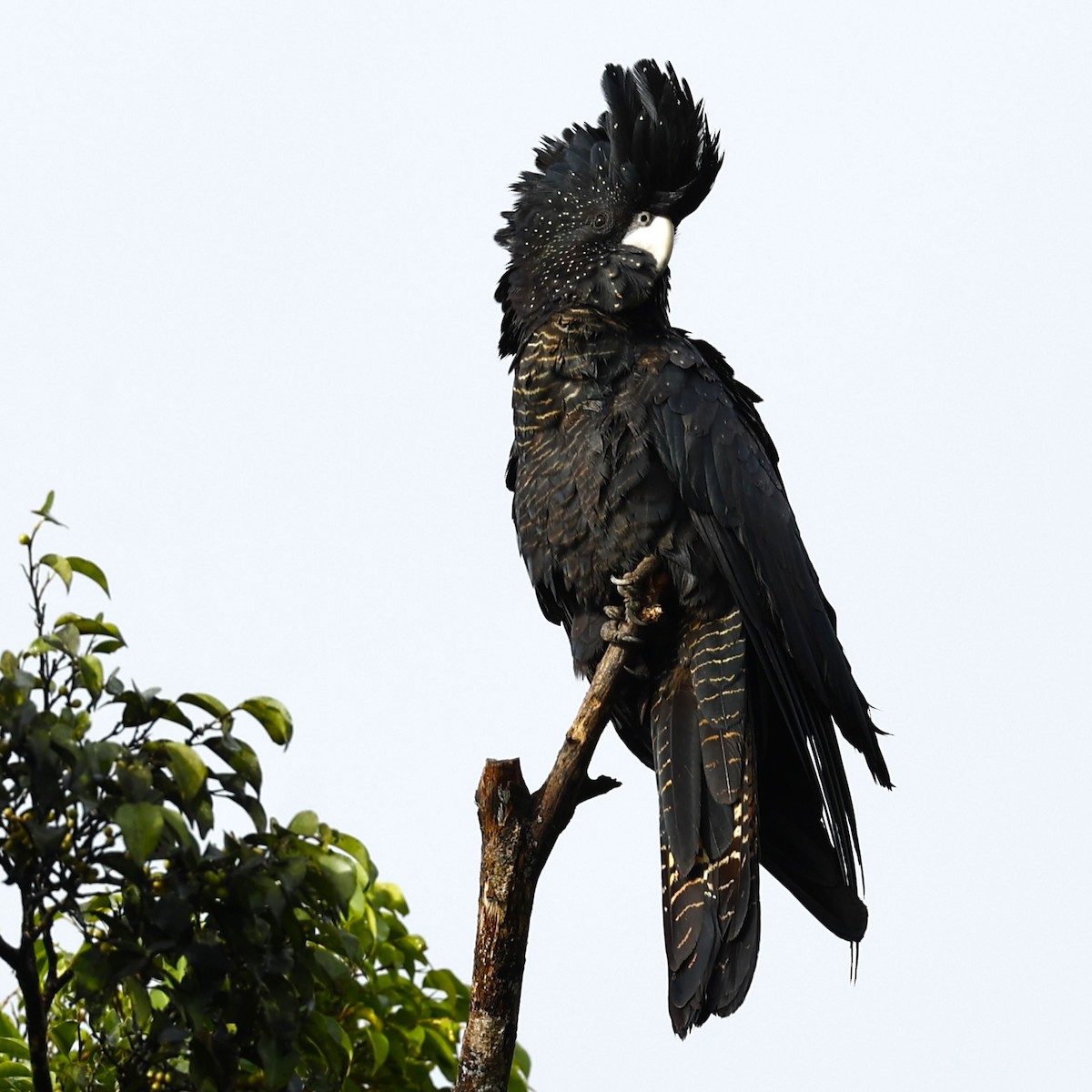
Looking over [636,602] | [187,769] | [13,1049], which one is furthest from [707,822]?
[187,769]

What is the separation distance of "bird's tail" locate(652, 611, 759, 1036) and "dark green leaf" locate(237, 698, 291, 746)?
65.1 inches

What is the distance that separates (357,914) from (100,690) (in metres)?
0.98

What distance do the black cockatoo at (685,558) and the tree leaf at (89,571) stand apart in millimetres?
1812

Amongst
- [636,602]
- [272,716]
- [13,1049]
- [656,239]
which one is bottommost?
[13,1049]

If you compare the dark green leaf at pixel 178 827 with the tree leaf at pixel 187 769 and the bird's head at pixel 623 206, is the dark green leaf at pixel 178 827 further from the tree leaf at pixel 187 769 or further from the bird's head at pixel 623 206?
the bird's head at pixel 623 206

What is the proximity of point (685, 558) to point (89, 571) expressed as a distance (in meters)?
1.98

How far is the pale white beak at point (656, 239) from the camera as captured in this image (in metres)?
4.25

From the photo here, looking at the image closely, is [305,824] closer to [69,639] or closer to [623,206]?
[69,639]

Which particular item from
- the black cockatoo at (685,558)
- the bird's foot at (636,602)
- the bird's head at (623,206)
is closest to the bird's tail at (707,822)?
the black cockatoo at (685,558)

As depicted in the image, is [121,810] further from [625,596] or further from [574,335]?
[574,335]

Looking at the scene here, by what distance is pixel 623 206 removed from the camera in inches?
173

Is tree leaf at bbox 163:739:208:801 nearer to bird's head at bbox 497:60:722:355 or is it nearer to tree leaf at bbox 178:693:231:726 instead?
tree leaf at bbox 178:693:231:726

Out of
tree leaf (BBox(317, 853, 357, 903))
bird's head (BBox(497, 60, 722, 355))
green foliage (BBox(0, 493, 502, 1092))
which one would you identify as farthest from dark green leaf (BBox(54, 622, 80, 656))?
bird's head (BBox(497, 60, 722, 355))

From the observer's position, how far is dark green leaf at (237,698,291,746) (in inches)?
99.3
